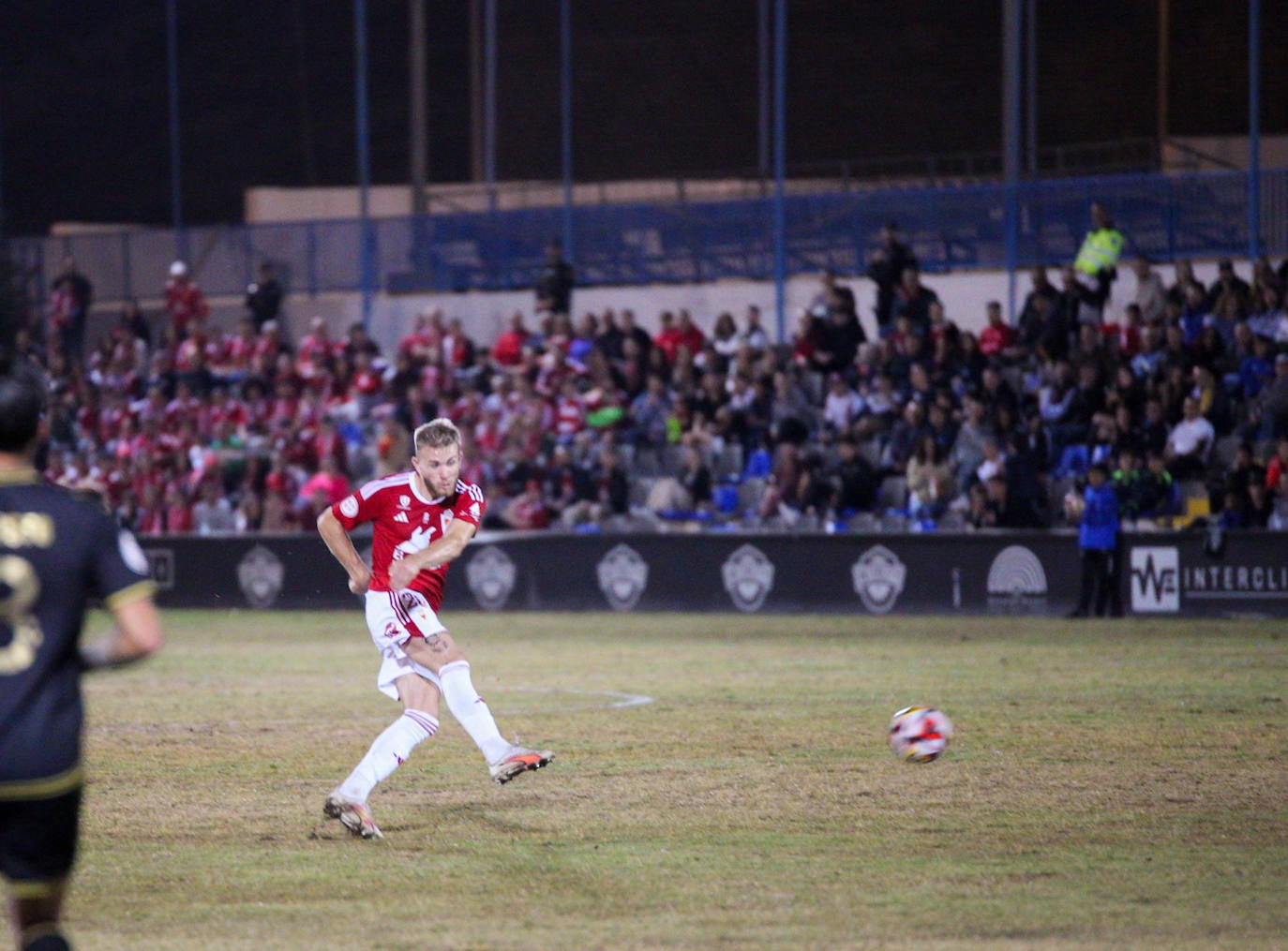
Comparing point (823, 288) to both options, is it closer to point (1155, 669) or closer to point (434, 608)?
point (1155, 669)

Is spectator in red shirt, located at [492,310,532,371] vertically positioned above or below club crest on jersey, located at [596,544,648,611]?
above

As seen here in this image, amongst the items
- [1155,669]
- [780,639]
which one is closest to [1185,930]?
[1155,669]

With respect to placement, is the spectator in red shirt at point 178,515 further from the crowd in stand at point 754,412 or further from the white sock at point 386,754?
the white sock at point 386,754

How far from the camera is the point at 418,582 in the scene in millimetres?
9234

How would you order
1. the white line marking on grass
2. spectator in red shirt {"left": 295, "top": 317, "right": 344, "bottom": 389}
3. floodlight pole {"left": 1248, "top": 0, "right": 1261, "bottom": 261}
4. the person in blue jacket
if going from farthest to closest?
spectator in red shirt {"left": 295, "top": 317, "right": 344, "bottom": 389}, floodlight pole {"left": 1248, "top": 0, "right": 1261, "bottom": 261}, the person in blue jacket, the white line marking on grass

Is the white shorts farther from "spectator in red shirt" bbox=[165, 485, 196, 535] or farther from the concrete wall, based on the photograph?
"spectator in red shirt" bbox=[165, 485, 196, 535]

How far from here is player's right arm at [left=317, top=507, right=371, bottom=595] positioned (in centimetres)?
904

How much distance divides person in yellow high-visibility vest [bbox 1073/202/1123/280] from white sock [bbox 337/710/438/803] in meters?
17.5

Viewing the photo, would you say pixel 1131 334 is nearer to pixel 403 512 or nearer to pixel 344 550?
pixel 403 512

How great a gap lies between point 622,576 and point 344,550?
14850 millimetres

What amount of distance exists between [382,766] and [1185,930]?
3.96 meters

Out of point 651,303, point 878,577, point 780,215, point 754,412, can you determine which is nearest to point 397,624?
point 878,577

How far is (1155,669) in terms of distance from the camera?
51.3ft

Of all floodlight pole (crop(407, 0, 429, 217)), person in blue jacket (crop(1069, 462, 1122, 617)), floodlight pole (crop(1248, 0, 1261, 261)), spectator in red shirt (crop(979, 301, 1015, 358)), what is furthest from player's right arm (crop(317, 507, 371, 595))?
floodlight pole (crop(407, 0, 429, 217))
